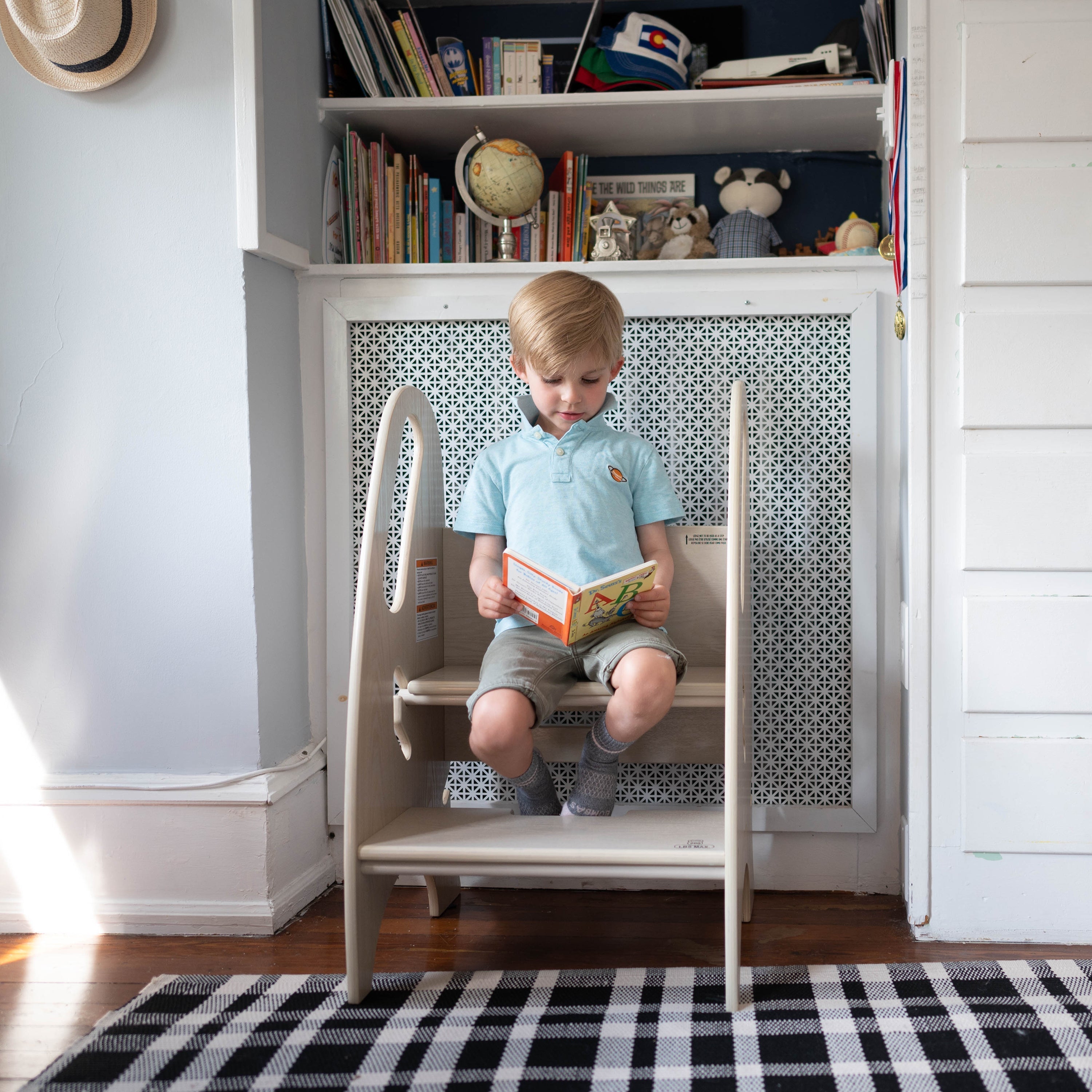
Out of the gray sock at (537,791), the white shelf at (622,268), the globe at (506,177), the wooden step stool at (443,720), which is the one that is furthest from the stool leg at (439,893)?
the globe at (506,177)

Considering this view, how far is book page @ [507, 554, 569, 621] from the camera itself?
1.26 meters

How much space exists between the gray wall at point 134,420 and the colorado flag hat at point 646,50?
2.25ft

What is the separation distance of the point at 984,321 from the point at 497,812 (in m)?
1.06

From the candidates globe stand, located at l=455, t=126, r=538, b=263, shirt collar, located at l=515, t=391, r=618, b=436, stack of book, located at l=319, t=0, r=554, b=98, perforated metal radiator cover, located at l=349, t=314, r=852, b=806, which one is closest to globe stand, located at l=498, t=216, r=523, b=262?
globe stand, located at l=455, t=126, r=538, b=263

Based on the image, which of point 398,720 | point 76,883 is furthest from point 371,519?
point 76,883

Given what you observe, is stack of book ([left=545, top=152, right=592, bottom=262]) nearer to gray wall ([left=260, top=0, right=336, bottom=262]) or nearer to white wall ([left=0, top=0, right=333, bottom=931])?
gray wall ([left=260, top=0, right=336, bottom=262])

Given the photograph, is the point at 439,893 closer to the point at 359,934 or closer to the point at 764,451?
the point at 359,934

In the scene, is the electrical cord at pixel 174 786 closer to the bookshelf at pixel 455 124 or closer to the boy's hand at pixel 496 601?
the boy's hand at pixel 496 601

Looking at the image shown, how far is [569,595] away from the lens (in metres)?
1.24

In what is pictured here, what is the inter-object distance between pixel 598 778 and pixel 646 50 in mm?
1310

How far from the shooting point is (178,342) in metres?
1.52

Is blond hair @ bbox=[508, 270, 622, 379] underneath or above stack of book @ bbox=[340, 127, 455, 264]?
underneath

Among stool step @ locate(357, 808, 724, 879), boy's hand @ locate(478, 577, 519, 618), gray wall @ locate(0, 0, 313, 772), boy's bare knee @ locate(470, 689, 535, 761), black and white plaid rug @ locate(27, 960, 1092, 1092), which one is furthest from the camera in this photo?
gray wall @ locate(0, 0, 313, 772)

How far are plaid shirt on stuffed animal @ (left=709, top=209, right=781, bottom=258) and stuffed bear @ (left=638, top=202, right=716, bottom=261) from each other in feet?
0.10
